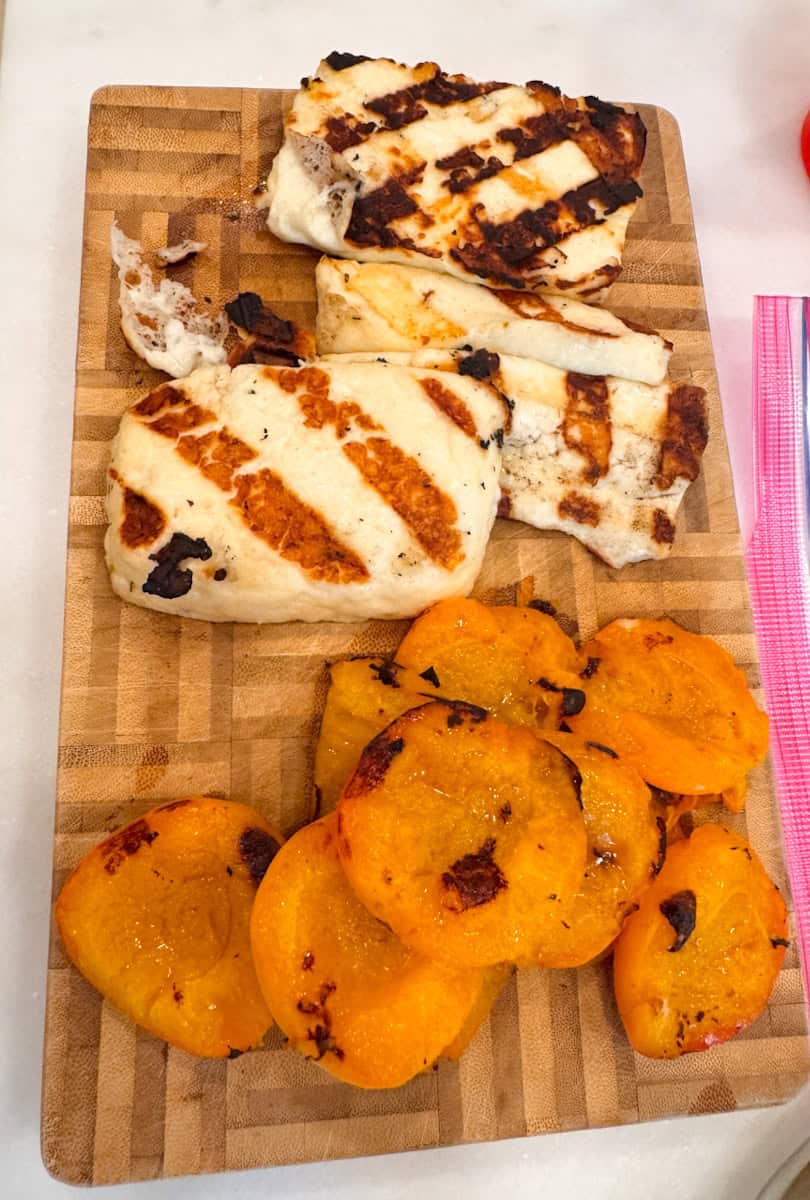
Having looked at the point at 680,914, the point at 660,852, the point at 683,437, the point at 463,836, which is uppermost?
the point at 683,437

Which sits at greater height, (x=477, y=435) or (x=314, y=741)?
(x=477, y=435)

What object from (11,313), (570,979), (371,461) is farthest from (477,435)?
(11,313)

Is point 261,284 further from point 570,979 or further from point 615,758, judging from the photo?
point 570,979

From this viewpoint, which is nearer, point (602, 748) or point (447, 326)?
point (602, 748)

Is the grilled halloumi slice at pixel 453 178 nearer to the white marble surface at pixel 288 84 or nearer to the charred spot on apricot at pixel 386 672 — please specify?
the white marble surface at pixel 288 84

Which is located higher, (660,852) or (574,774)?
(574,774)

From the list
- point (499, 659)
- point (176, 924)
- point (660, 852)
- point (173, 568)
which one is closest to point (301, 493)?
point (173, 568)

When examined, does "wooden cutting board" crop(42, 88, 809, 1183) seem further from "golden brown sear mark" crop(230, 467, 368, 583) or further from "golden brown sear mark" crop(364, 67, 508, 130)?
"golden brown sear mark" crop(364, 67, 508, 130)

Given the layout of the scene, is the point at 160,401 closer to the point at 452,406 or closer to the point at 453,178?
the point at 452,406
